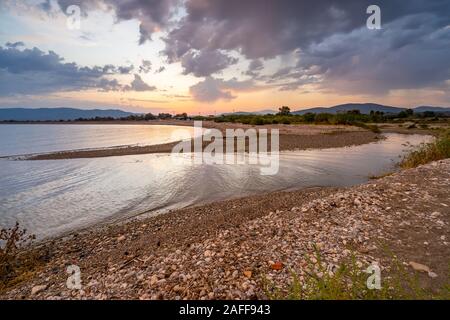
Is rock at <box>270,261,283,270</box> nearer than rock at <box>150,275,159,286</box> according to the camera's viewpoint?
No

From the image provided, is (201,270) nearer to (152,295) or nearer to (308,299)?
(152,295)

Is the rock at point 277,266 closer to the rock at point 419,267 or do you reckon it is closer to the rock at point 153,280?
the rock at point 153,280

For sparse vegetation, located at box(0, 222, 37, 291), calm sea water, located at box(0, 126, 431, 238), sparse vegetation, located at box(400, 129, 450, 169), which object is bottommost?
sparse vegetation, located at box(0, 222, 37, 291)

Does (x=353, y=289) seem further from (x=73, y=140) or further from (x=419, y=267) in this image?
(x=73, y=140)

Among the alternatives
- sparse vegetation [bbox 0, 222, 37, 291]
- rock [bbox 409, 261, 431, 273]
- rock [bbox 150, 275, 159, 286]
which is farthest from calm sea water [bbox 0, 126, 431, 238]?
rock [bbox 409, 261, 431, 273]

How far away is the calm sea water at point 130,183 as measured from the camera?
418 inches

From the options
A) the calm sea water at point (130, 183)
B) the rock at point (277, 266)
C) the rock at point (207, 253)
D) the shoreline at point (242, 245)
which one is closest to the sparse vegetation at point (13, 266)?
the shoreline at point (242, 245)

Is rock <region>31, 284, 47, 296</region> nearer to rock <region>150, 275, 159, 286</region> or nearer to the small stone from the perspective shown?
rock <region>150, 275, 159, 286</region>

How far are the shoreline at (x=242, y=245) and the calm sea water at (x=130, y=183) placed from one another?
7.38 ft

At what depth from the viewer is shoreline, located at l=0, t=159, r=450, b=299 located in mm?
4609

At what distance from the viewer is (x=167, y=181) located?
1543 centimetres

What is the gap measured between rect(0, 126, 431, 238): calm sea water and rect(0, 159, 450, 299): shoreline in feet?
7.38

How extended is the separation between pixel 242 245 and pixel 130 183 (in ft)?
36.0

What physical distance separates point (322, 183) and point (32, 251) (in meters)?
13.1
